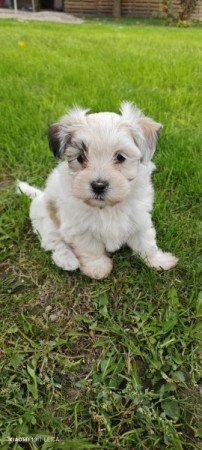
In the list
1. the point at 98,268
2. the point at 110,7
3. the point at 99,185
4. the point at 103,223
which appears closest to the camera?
the point at 99,185

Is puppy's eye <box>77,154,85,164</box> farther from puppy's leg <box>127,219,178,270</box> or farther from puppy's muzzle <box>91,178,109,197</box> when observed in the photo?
puppy's leg <box>127,219,178,270</box>

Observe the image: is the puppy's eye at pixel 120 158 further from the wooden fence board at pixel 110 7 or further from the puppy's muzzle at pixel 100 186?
the wooden fence board at pixel 110 7

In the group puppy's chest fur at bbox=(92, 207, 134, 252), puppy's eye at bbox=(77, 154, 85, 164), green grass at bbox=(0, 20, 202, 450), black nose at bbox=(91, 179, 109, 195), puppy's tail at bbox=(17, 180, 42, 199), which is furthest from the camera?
puppy's tail at bbox=(17, 180, 42, 199)

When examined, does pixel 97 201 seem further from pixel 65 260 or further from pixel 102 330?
pixel 102 330

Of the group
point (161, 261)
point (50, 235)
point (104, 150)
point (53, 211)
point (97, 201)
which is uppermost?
point (104, 150)

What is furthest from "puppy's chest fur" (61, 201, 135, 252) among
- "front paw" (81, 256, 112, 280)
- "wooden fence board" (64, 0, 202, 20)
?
"wooden fence board" (64, 0, 202, 20)

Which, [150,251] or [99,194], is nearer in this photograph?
[99,194]

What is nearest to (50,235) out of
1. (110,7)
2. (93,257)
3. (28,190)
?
(93,257)

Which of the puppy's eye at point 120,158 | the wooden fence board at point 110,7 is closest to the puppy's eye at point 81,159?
the puppy's eye at point 120,158
